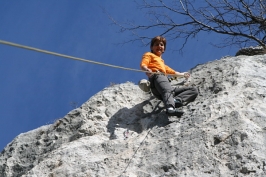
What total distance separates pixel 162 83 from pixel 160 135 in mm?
806

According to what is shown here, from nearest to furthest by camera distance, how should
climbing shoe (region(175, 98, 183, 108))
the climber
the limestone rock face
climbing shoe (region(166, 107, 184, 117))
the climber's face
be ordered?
the limestone rock face, climbing shoe (region(166, 107, 184, 117)), the climber, climbing shoe (region(175, 98, 183, 108)), the climber's face

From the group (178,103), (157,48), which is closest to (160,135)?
(178,103)

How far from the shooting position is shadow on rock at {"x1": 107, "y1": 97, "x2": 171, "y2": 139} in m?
6.50

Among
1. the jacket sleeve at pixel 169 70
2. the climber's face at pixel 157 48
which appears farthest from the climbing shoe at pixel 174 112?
the climber's face at pixel 157 48

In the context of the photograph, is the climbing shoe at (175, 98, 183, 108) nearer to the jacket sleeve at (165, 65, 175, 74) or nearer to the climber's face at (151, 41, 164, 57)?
the jacket sleeve at (165, 65, 175, 74)

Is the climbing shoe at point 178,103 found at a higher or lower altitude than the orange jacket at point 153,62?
lower

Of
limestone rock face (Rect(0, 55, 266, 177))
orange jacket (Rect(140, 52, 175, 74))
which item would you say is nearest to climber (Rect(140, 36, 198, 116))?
orange jacket (Rect(140, 52, 175, 74))

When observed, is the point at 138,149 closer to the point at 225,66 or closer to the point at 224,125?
the point at 224,125

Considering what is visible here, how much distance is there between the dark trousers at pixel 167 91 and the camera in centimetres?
651

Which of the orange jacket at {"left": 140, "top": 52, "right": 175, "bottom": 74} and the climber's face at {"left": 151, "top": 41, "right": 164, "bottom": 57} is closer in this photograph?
the orange jacket at {"left": 140, "top": 52, "right": 175, "bottom": 74}

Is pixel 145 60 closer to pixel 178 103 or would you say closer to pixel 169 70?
pixel 169 70

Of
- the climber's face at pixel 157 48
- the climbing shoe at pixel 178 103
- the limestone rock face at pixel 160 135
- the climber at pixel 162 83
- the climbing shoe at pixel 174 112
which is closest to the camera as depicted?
the limestone rock face at pixel 160 135

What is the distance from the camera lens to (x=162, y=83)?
21.6 feet

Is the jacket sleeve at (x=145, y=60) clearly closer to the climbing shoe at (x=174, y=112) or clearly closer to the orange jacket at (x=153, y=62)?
the orange jacket at (x=153, y=62)
